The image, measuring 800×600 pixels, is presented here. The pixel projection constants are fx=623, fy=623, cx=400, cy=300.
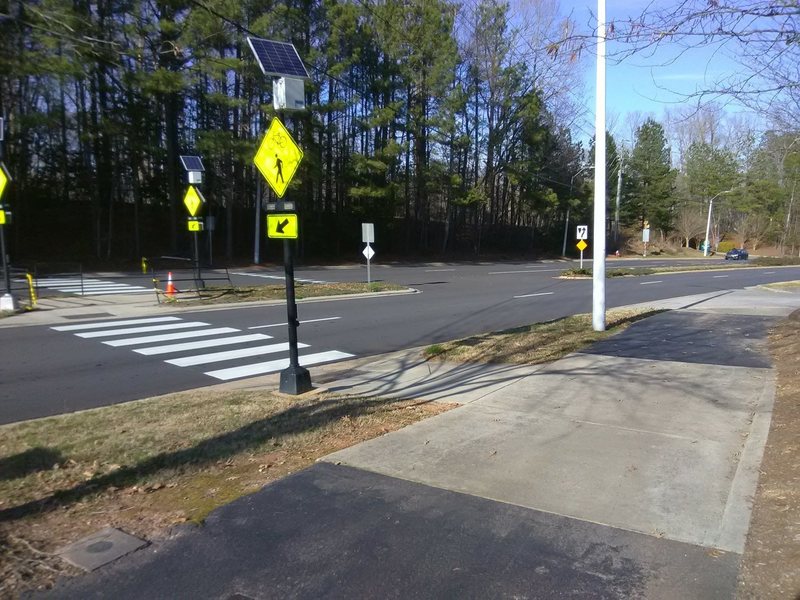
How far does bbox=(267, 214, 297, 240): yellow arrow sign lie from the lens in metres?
7.40

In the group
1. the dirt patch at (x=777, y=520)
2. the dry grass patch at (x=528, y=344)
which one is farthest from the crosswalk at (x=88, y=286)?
the dirt patch at (x=777, y=520)

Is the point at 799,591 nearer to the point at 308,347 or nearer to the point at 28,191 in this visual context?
the point at 308,347

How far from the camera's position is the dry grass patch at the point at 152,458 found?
4012mm

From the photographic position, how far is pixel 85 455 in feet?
17.4

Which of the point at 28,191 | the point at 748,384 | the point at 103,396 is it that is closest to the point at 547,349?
the point at 748,384

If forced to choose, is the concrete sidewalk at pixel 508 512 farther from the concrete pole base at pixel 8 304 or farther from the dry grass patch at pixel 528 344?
the concrete pole base at pixel 8 304

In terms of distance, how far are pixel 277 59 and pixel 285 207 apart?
185cm

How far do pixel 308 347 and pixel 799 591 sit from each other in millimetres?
9274

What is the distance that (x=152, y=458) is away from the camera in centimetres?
523

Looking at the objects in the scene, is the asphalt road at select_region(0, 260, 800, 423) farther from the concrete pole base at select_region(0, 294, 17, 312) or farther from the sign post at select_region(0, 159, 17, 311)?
the sign post at select_region(0, 159, 17, 311)

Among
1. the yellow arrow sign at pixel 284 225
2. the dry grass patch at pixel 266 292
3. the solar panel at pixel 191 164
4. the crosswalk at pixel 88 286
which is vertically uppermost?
the solar panel at pixel 191 164

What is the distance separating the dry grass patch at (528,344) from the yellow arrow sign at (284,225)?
3.85 m

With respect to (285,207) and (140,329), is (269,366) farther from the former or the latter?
(140,329)

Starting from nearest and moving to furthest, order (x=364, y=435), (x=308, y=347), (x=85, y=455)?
(x=85, y=455) < (x=364, y=435) < (x=308, y=347)
